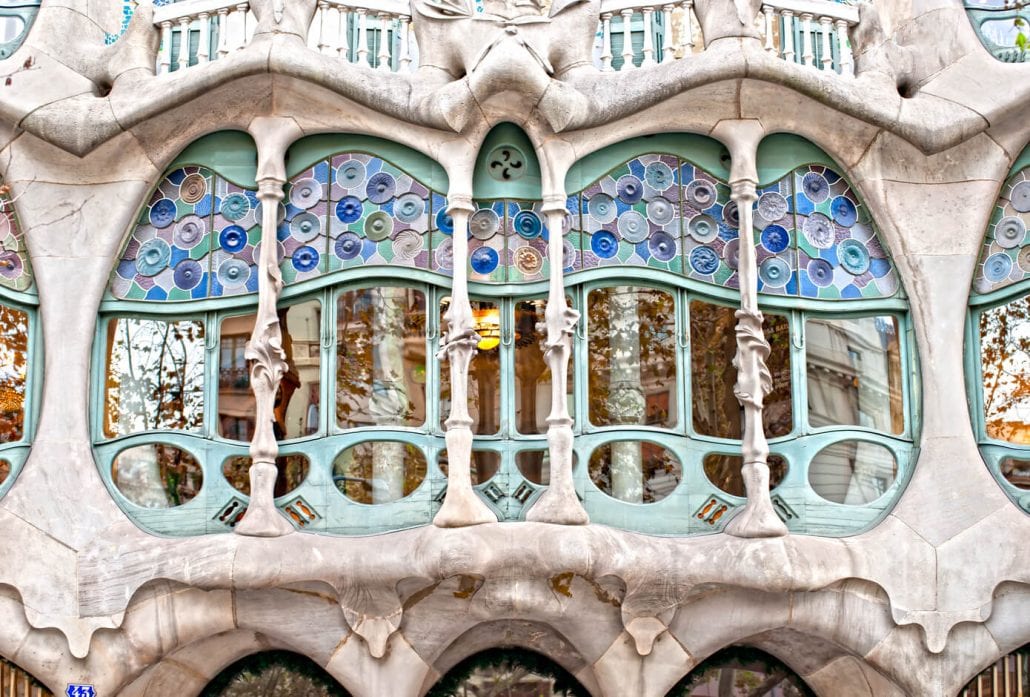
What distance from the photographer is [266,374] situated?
501 inches

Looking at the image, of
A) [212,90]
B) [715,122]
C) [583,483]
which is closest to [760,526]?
[583,483]

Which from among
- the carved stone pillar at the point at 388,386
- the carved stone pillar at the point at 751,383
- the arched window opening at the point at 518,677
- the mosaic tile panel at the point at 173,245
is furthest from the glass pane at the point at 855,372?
the mosaic tile panel at the point at 173,245

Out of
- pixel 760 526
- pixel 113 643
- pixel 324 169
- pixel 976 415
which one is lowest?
pixel 113 643

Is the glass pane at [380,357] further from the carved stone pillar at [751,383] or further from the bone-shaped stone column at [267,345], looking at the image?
the carved stone pillar at [751,383]

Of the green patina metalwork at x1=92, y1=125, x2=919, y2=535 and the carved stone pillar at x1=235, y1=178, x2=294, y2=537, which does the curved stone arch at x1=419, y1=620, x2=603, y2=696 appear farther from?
the carved stone pillar at x1=235, y1=178, x2=294, y2=537

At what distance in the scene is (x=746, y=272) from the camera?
12.9 m

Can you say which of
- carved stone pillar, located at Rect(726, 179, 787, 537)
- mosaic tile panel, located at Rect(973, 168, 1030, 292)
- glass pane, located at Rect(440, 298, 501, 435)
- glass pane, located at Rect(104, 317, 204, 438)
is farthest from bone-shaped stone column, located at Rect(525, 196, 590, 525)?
mosaic tile panel, located at Rect(973, 168, 1030, 292)

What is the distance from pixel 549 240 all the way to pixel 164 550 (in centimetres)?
377

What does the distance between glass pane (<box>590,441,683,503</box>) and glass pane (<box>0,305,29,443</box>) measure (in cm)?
462

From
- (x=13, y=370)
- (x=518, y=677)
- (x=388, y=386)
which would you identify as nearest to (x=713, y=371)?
(x=388, y=386)

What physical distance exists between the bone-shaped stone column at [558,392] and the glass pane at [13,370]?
4.23 m

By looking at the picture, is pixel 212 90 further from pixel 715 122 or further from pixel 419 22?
pixel 715 122

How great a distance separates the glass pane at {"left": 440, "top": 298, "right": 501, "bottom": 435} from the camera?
12.9 meters

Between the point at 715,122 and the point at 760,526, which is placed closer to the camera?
the point at 760,526
